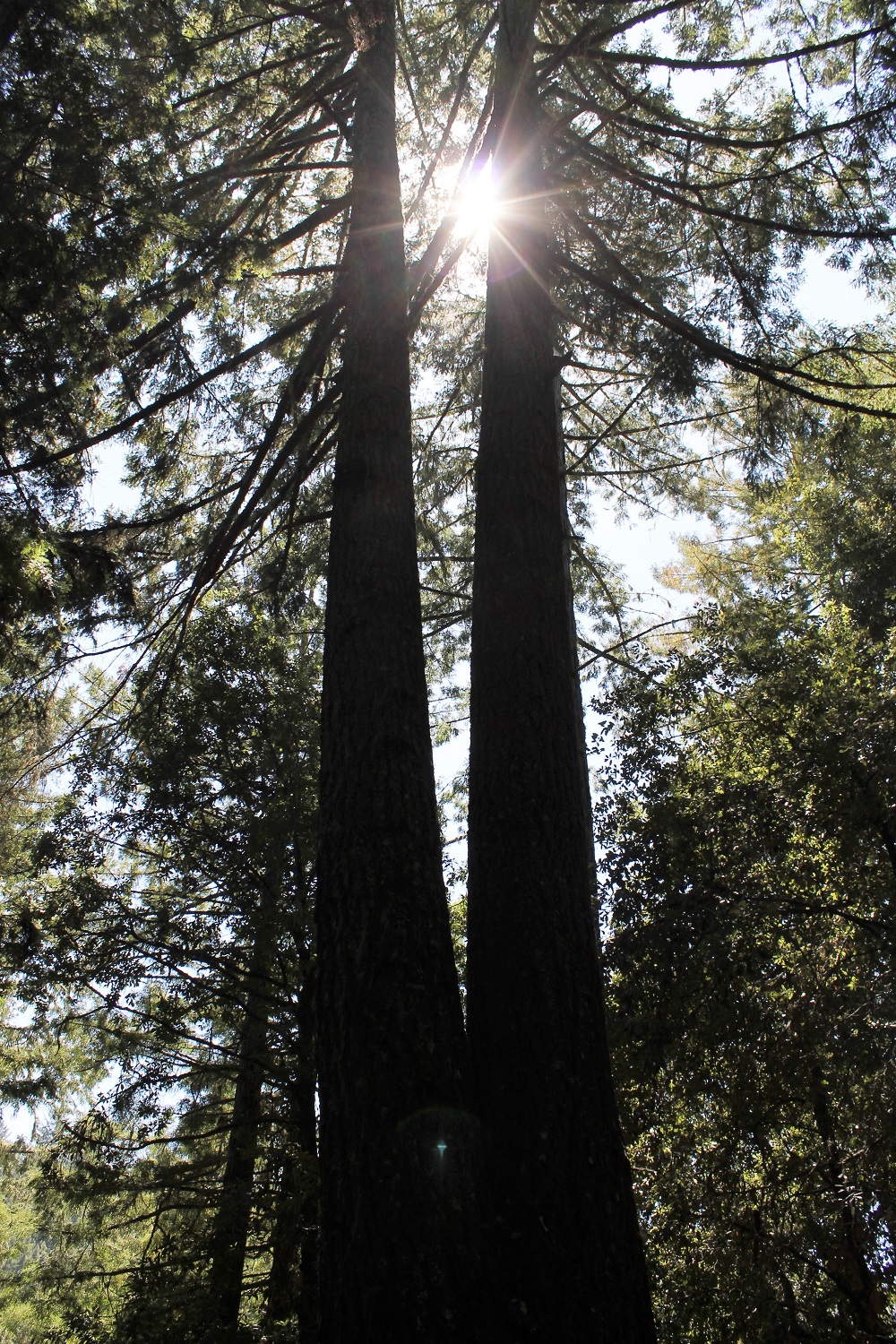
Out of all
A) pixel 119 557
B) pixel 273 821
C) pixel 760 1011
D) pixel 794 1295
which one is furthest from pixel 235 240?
pixel 794 1295

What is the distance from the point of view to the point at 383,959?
7.35ft

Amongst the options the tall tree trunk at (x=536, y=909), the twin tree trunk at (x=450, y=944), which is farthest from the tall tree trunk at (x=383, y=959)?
the tall tree trunk at (x=536, y=909)

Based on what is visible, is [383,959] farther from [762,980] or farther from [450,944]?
[762,980]

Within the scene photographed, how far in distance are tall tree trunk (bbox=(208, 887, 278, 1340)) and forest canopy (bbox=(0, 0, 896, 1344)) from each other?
0.17 ft

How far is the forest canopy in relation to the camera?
229cm

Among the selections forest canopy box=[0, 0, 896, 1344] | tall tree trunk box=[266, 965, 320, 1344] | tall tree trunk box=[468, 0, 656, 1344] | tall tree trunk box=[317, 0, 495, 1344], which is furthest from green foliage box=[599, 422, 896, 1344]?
tall tree trunk box=[317, 0, 495, 1344]

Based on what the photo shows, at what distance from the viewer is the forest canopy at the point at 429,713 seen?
2285mm

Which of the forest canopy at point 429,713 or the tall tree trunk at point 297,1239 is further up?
the forest canopy at point 429,713

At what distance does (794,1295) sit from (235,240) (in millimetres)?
6677

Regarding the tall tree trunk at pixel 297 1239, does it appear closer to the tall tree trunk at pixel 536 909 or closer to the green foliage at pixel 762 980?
the green foliage at pixel 762 980

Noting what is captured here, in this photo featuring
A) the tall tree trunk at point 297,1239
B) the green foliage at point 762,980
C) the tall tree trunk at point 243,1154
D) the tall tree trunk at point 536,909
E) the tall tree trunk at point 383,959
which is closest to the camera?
the tall tree trunk at point 383,959

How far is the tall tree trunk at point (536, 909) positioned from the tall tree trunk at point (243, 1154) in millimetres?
3951

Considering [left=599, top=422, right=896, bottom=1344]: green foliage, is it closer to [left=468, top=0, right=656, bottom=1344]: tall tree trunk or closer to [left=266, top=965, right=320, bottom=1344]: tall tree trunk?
[left=266, top=965, right=320, bottom=1344]: tall tree trunk

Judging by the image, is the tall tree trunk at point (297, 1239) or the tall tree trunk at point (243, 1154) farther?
the tall tree trunk at point (243, 1154)
